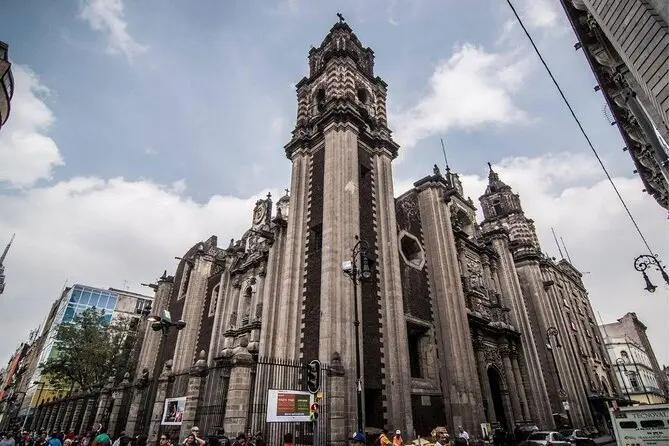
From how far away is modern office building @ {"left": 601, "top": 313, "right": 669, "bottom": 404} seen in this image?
50.0 metres

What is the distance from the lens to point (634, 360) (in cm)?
5372

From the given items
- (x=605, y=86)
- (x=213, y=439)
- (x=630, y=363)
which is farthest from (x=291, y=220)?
(x=630, y=363)

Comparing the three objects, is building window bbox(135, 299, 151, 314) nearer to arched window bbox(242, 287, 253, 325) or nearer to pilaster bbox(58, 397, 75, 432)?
pilaster bbox(58, 397, 75, 432)

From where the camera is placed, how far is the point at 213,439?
364 inches

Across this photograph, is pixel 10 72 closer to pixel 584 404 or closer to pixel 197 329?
pixel 197 329

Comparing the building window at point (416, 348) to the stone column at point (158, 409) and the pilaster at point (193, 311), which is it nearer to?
the stone column at point (158, 409)

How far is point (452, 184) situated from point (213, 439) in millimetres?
27007

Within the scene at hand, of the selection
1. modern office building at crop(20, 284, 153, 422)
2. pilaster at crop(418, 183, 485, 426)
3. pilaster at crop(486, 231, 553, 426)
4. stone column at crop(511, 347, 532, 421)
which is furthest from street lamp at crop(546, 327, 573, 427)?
modern office building at crop(20, 284, 153, 422)

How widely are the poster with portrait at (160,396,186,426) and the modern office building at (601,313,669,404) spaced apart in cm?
5329

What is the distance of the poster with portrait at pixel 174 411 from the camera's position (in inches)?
524

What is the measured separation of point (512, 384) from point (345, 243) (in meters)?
15.7

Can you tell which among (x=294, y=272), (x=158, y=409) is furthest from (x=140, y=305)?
(x=294, y=272)

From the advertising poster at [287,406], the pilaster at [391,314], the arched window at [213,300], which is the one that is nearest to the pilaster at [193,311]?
the arched window at [213,300]

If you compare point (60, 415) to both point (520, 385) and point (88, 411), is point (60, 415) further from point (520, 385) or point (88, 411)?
point (520, 385)
